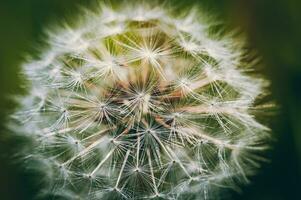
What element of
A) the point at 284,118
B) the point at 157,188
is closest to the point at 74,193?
the point at 157,188

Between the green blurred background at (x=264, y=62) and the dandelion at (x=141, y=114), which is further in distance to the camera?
the green blurred background at (x=264, y=62)

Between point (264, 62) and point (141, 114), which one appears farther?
point (264, 62)

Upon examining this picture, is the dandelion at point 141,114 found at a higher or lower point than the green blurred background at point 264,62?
lower

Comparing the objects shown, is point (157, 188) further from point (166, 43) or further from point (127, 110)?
point (166, 43)

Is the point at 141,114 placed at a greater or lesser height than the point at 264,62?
lesser
